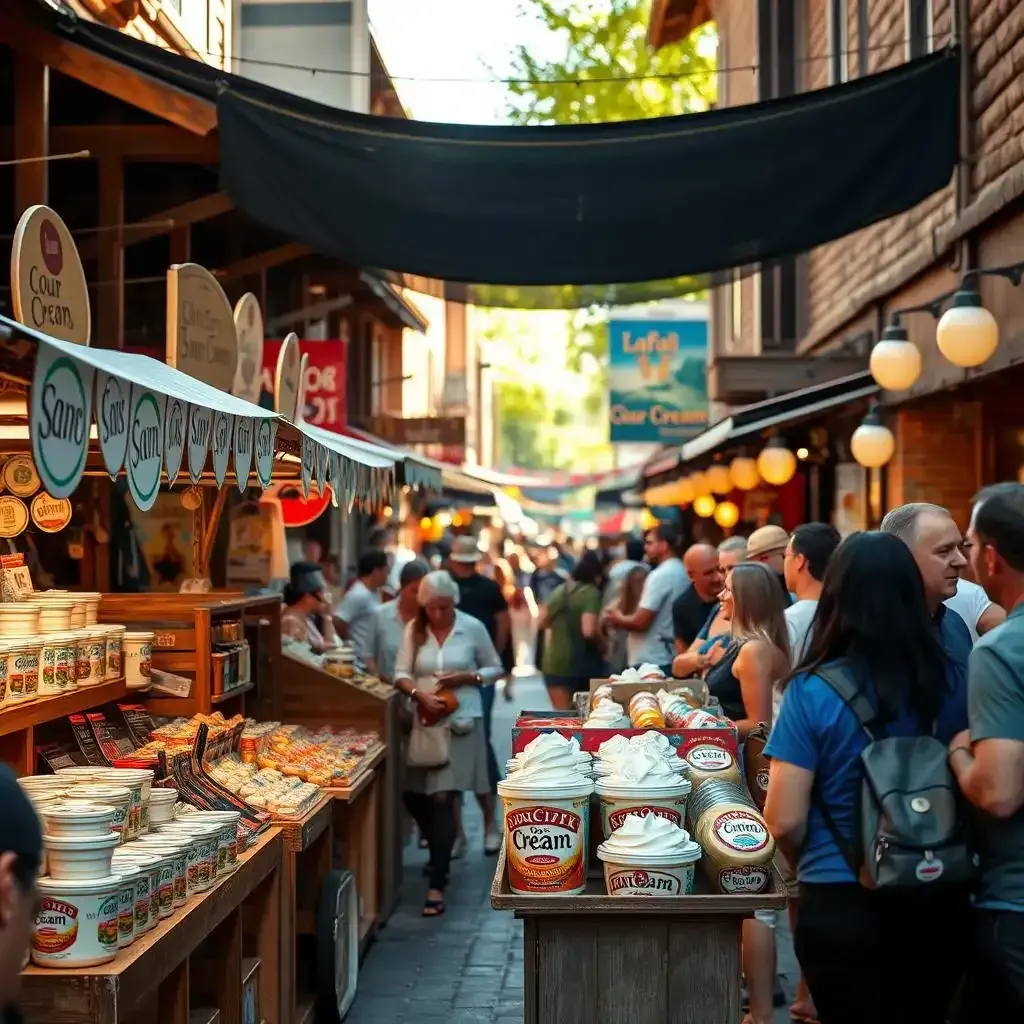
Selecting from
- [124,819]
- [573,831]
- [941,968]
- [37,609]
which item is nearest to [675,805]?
[573,831]

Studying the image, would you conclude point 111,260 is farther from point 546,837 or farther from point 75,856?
point 546,837

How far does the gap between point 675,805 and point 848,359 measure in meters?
9.50

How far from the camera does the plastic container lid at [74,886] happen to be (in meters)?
4.06

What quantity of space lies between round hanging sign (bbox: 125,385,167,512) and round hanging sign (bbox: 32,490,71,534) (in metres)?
2.87

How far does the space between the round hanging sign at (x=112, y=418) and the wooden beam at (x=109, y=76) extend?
19.4ft

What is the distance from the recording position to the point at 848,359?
13375 millimetres

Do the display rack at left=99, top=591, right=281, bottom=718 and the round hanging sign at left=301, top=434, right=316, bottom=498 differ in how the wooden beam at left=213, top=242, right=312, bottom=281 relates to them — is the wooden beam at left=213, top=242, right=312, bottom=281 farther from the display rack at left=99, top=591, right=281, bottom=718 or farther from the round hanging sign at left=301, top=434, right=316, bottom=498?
the round hanging sign at left=301, top=434, right=316, bottom=498

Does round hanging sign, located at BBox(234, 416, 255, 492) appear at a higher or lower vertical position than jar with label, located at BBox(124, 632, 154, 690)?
higher

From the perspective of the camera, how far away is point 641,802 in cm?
441

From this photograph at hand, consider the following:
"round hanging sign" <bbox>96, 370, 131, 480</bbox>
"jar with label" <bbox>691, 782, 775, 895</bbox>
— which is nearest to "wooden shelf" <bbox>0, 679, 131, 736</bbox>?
"round hanging sign" <bbox>96, 370, 131, 480</bbox>

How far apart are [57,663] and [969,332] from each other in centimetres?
463

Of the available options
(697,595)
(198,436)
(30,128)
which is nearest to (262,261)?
(30,128)

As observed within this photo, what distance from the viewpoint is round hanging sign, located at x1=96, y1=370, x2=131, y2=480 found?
12.5 ft

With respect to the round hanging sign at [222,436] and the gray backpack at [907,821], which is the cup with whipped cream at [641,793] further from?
the round hanging sign at [222,436]
